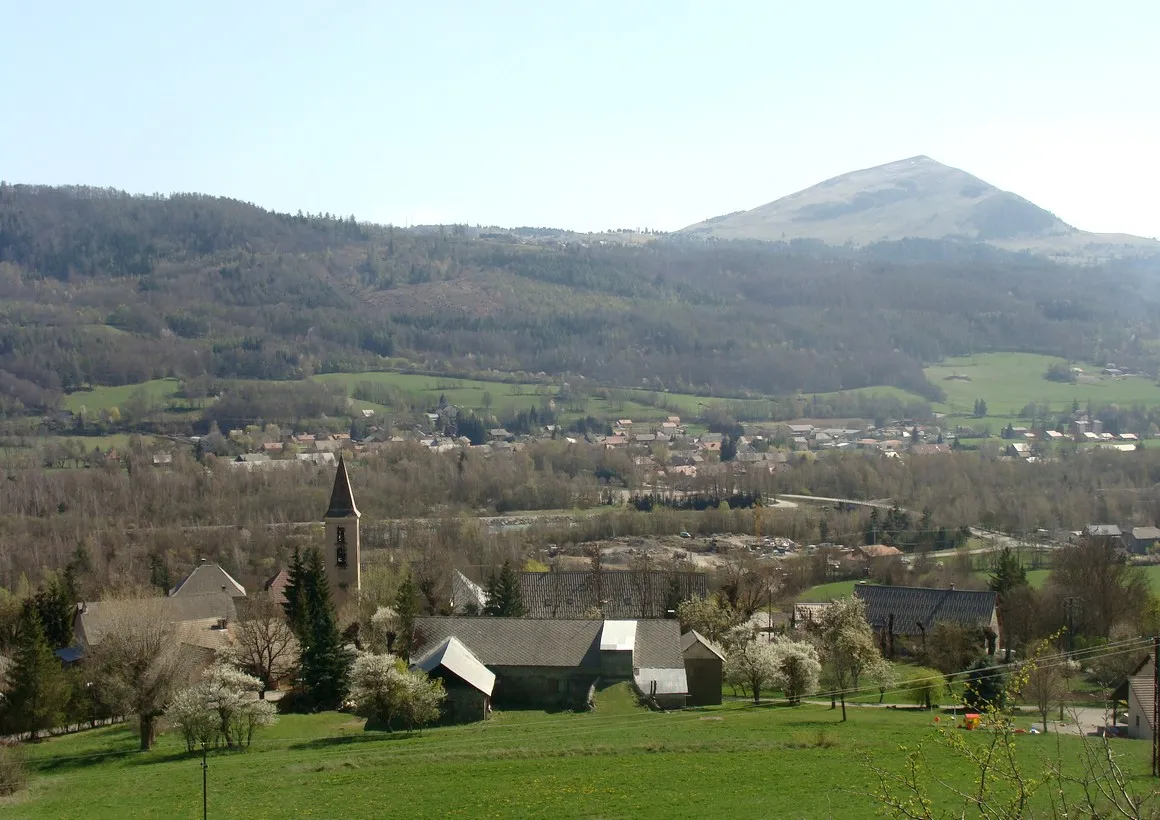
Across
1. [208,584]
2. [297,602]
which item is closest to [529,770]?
[297,602]

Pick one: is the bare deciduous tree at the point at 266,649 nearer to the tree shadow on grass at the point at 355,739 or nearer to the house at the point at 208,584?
the tree shadow on grass at the point at 355,739

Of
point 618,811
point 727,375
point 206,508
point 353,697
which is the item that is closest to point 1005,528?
point 206,508

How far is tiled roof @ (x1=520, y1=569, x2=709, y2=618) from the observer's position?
54.2 meters

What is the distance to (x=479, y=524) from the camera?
270 ft

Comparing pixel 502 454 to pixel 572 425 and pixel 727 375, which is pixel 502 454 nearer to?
pixel 572 425

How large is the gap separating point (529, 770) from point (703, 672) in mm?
12920

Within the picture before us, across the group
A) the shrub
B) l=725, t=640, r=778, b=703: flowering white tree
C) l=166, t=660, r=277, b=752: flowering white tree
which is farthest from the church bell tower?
the shrub

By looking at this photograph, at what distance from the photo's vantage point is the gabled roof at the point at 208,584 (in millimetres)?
56000

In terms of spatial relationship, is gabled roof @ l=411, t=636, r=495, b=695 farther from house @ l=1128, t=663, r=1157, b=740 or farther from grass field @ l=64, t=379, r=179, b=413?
grass field @ l=64, t=379, r=179, b=413

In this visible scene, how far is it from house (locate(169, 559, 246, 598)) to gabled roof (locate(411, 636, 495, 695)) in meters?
21.1

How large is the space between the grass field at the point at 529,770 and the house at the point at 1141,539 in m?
49.3

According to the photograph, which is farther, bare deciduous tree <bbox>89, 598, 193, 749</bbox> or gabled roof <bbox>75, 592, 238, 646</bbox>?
gabled roof <bbox>75, 592, 238, 646</bbox>

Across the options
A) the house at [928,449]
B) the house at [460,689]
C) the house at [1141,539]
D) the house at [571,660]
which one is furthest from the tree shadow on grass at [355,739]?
the house at [928,449]

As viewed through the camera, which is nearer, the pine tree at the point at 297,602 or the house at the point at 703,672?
the house at the point at 703,672
